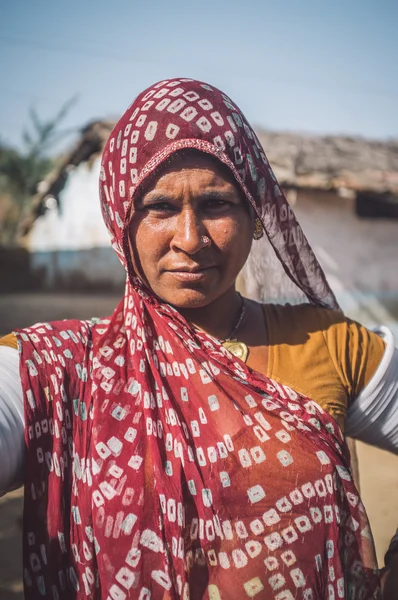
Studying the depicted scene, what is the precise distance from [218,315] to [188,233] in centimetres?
35

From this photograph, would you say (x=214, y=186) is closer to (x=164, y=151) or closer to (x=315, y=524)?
(x=164, y=151)

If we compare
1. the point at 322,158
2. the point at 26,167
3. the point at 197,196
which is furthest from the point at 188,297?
the point at 26,167

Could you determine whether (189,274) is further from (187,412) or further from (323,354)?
(323,354)

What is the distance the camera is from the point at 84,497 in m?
1.32

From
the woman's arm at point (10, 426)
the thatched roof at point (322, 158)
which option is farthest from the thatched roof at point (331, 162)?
the woman's arm at point (10, 426)

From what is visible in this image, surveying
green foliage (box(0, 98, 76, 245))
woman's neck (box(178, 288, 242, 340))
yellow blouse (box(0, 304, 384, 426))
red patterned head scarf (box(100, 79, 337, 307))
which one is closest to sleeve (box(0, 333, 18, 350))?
yellow blouse (box(0, 304, 384, 426))

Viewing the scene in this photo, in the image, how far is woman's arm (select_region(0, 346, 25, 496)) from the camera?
1.26 metres

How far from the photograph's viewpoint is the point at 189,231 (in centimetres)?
144

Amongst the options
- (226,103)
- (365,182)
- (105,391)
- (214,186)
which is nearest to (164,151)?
(214,186)

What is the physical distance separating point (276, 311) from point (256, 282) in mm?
157

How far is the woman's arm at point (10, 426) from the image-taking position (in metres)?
1.26

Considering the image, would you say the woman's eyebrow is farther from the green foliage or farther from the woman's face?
the green foliage

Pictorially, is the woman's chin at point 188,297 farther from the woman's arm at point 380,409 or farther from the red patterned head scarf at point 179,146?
the woman's arm at point 380,409

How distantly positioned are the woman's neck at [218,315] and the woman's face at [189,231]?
108mm
